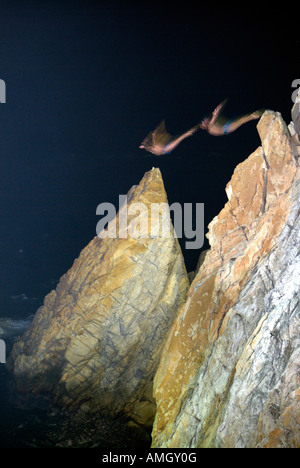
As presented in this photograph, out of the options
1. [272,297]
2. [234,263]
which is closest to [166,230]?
[234,263]

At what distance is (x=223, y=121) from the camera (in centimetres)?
2709

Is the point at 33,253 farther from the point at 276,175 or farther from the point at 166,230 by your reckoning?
the point at 276,175

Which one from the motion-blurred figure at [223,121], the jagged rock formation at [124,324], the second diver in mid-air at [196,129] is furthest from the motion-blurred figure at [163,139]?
the jagged rock formation at [124,324]

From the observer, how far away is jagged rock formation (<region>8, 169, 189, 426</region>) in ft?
71.9

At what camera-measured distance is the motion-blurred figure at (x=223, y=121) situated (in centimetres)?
2658

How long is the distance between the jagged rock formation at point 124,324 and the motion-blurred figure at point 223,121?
7438 millimetres

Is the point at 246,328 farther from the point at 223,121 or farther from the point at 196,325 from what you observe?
the point at 223,121

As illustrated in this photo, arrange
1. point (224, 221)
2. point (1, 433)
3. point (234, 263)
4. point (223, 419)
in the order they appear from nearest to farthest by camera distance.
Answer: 1. point (223, 419)
2. point (234, 263)
3. point (224, 221)
4. point (1, 433)

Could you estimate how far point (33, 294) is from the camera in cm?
3278

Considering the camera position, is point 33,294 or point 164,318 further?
point 33,294

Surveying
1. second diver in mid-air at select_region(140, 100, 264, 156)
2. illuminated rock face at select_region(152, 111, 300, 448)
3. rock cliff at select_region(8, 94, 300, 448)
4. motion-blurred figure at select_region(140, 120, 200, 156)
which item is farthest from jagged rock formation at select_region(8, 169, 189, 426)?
motion-blurred figure at select_region(140, 120, 200, 156)

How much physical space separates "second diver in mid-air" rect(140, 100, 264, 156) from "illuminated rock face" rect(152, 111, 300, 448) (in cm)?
887

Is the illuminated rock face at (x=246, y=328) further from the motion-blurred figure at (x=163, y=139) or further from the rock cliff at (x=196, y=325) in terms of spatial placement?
the motion-blurred figure at (x=163, y=139)

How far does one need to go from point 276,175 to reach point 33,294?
22700 mm
